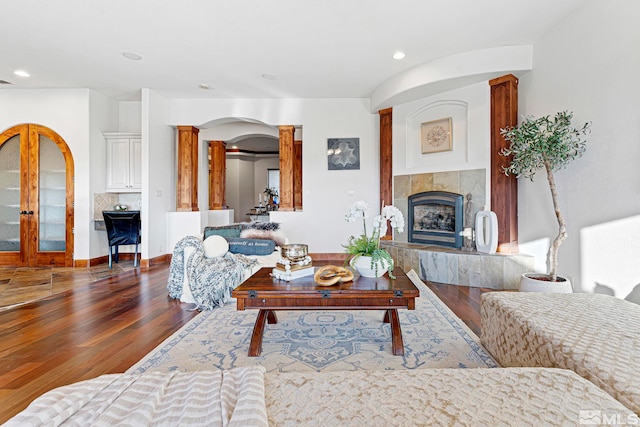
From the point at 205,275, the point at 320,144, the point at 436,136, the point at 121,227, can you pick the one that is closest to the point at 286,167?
the point at 320,144

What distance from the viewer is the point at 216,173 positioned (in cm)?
691

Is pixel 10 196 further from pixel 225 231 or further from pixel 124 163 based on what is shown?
pixel 225 231

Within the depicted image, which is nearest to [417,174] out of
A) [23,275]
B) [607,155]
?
[607,155]

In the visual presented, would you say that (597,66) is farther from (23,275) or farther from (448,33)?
(23,275)

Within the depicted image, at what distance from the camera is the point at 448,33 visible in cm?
340

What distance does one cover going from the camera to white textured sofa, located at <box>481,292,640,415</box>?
3.35 feet

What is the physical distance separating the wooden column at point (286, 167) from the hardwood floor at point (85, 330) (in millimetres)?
2587

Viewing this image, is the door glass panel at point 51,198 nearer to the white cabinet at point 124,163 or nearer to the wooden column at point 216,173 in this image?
the white cabinet at point 124,163

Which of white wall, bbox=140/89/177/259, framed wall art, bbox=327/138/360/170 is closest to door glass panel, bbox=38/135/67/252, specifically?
white wall, bbox=140/89/177/259

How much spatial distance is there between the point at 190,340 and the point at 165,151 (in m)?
4.23

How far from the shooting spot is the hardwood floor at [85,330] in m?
1.73

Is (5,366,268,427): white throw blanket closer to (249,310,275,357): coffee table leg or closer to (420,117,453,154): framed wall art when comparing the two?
(249,310,275,357): coffee table leg

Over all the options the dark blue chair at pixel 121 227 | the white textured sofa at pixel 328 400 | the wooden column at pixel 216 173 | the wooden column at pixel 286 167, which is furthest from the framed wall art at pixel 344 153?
the white textured sofa at pixel 328 400

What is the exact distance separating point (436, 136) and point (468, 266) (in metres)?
1.98
